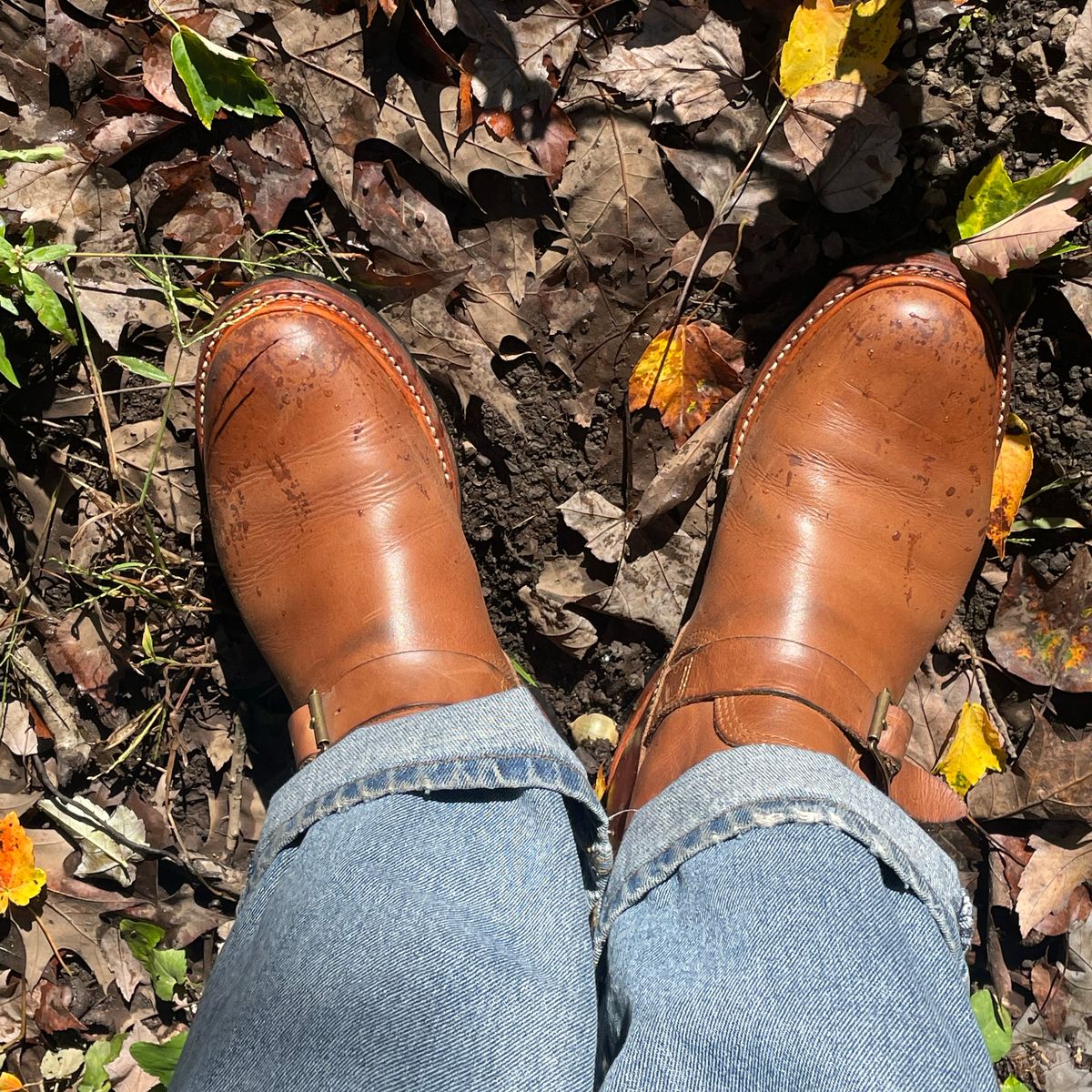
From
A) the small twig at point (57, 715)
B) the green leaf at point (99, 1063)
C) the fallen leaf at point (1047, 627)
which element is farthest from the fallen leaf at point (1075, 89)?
the green leaf at point (99, 1063)

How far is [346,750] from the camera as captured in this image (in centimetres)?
141

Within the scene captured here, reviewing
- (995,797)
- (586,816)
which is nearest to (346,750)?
(586,816)

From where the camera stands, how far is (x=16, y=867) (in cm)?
188

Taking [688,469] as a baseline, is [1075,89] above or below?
above

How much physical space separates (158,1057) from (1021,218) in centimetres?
237

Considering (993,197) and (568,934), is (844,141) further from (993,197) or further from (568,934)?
(568,934)

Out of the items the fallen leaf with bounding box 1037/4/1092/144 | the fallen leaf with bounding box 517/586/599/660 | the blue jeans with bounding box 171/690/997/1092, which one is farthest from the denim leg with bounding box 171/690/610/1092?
the fallen leaf with bounding box 1037/4/1092/144

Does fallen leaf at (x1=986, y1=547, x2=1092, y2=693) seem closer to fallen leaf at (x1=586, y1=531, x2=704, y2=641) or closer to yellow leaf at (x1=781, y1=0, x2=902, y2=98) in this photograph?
fallen leaf at (x1=586, y1=531, x2=704, y2=641)

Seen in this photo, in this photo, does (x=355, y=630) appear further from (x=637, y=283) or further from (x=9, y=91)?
(x=9, y=91)

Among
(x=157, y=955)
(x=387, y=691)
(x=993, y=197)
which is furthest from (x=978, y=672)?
(x=157, y=955)

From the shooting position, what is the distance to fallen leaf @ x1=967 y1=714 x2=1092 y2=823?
5.96 feet

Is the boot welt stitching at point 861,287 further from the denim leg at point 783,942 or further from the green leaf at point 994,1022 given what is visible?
the green leaf at point 994,1022

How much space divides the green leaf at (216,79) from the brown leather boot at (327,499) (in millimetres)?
328

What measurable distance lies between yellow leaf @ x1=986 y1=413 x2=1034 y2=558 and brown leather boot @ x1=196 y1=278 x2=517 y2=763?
1075 mm
